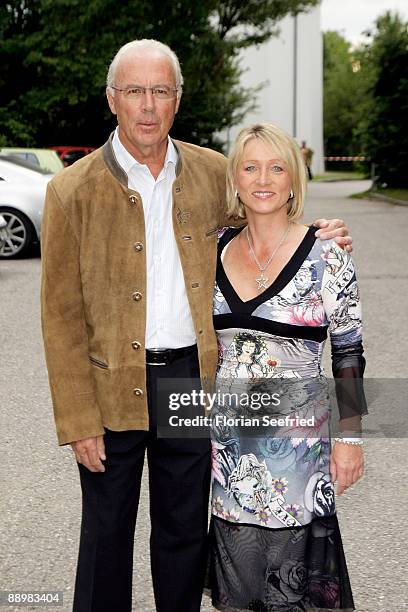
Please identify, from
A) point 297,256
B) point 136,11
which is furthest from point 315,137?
point 297,256

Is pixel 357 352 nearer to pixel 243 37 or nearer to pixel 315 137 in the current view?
pixel 243 37

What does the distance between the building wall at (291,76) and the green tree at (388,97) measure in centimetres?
2492

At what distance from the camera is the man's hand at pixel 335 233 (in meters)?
3.07

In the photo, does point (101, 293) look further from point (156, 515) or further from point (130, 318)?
point (156, 515)

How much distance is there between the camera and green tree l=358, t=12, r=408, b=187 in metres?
30.2

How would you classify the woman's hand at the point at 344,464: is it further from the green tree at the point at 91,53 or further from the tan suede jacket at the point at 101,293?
the green tree at the point at 91,53

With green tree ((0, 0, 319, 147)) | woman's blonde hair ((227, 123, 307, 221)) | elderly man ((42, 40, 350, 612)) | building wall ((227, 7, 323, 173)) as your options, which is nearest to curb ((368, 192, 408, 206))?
green tree ((0, 0, 319, 147))

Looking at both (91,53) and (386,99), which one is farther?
(386,99)

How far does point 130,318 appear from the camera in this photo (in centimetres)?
304

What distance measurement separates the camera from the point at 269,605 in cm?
303

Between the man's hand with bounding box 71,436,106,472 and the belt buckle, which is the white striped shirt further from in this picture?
the man's hand with bounding box 71,436,106,472

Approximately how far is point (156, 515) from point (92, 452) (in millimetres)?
330

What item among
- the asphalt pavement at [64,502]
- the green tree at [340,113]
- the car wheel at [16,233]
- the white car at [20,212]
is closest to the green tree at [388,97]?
the white car at [20,212]

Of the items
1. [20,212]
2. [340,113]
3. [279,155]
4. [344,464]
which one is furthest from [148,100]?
[340,113]
